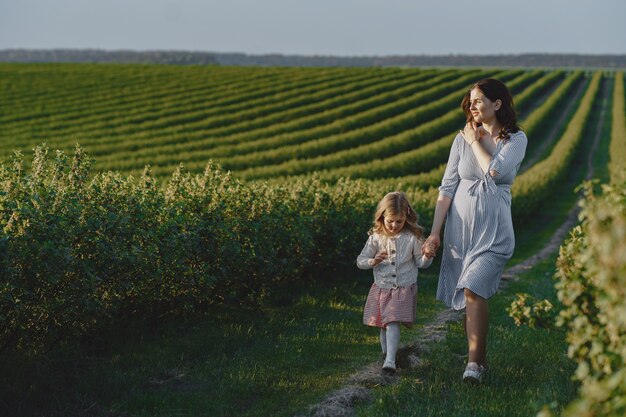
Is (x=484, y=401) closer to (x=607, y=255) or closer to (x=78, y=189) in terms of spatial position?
(x=607, y=255)

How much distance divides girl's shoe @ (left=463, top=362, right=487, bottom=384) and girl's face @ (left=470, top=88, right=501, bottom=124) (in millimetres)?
2027

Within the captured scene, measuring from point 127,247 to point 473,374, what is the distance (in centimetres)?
333

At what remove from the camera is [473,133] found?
5.98 m

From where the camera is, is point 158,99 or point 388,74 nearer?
point 158,99

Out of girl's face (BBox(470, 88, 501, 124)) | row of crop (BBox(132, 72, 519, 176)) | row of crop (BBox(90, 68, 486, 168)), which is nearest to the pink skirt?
girl's face (BBox(470, 88, 501, 124))

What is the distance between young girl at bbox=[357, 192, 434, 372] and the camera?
622 cm

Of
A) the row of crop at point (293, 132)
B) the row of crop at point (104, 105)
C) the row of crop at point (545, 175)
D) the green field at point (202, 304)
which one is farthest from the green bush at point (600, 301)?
the row of crop at point (104, 105)

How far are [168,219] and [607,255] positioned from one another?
5339 millimetres

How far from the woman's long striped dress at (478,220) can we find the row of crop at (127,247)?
2686mm

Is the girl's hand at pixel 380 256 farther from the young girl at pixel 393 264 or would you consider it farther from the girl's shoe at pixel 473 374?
the girl's shoe at pixel 473 374


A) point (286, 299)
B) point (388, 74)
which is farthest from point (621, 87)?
point (286, 299)

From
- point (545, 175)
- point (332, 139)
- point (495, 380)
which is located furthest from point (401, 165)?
point (495, 380)

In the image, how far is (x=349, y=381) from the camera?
19.9 ft

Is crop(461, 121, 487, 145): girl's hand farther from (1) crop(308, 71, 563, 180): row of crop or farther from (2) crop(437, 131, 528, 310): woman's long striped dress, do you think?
(1) crop(308, 71, 563, 180): row of crop
